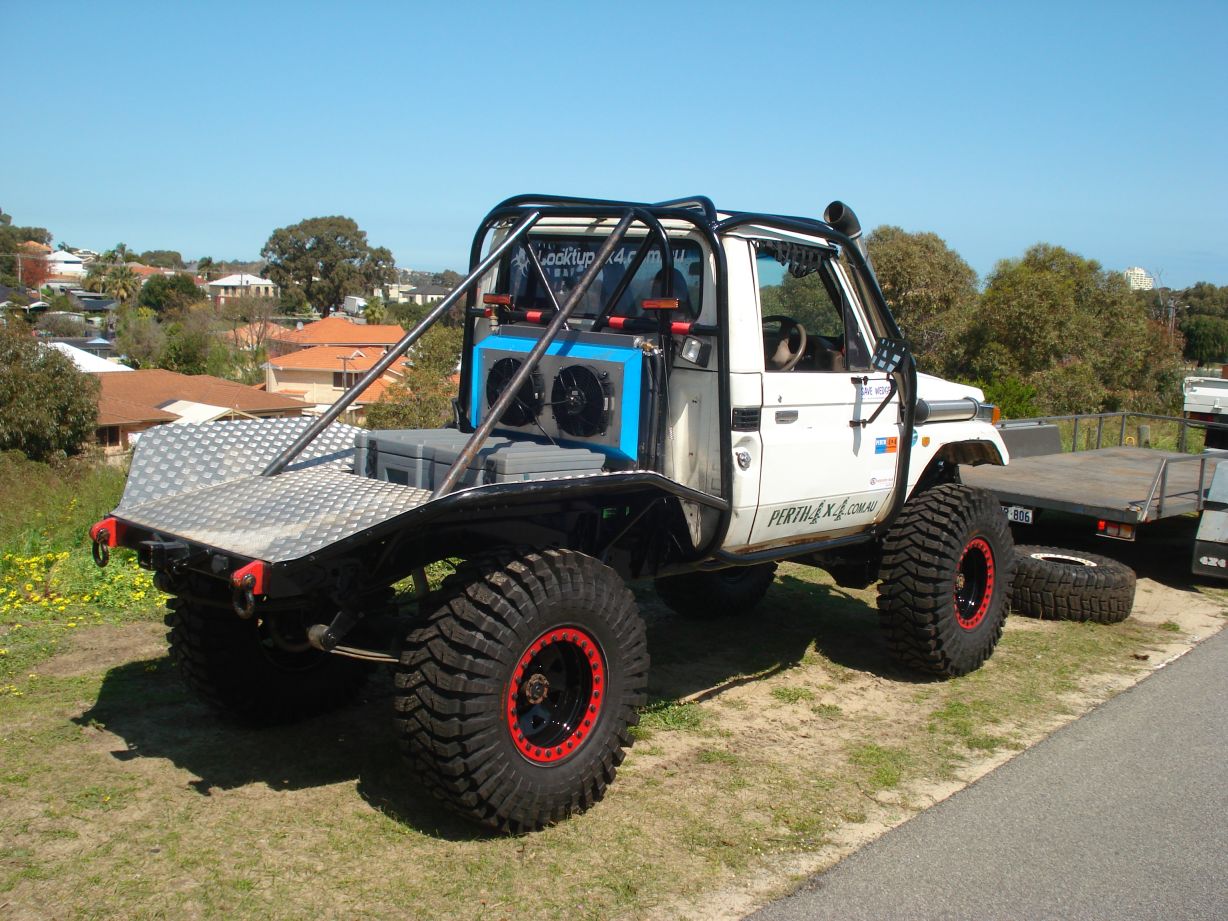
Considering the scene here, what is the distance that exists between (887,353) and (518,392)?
6.39 ft

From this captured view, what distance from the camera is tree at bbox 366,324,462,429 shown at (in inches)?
1522

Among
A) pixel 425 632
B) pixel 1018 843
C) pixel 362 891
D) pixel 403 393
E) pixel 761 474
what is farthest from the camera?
pixel 403 393

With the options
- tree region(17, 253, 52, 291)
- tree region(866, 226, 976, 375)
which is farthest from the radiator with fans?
tree region(17, 253, 52, 291)

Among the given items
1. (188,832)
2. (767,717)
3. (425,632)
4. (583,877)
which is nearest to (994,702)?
(767,717)

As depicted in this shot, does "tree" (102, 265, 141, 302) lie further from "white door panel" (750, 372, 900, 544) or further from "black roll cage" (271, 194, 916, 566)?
"white door panel" (750, 372, 900, 544)

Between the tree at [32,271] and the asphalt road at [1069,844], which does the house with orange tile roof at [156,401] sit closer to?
the asphalt road at [1069,844]

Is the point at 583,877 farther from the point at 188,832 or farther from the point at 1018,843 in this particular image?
the point at 1018,843

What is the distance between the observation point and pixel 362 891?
3.79m

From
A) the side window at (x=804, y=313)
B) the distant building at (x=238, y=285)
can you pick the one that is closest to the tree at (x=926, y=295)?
the side window at (x=804, y=313)

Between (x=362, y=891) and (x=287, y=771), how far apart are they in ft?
3.80

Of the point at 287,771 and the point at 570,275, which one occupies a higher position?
the point at 570,275

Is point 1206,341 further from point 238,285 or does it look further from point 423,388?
point 238,285

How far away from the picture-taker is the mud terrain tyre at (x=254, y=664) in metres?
4.90

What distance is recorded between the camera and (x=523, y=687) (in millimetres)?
4371
